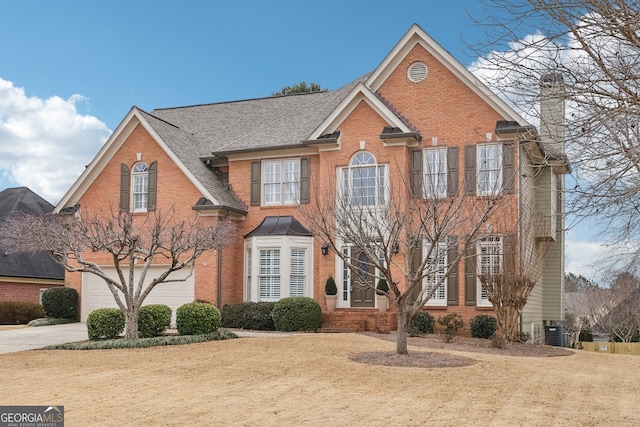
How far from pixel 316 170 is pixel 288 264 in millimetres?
3683

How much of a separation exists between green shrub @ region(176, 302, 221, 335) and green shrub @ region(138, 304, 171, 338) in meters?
0.50

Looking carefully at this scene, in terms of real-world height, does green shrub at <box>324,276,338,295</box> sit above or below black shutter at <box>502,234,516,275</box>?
below

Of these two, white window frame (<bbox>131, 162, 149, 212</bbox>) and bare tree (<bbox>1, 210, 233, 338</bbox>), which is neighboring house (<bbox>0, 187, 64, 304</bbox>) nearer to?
white window frame (<bbox>131, 162, 149, 212</bbox>)

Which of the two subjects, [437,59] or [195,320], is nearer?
[195,320]

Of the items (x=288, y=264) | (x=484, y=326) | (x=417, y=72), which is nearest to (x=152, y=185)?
(x=288, y=264)

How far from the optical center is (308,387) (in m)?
12.2

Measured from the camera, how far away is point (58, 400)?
11.2 metres

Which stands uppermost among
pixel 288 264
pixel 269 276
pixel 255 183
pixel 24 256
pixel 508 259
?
pixel 255 183

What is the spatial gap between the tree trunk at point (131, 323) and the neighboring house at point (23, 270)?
15514mm

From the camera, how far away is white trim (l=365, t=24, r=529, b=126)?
24219 mm

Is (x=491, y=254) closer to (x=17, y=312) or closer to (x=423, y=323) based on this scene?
(x=423, y=323)

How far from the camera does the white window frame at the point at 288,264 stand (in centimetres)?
2602

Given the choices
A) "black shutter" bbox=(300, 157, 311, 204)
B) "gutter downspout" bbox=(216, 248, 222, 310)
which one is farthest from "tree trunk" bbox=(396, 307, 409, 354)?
"gutter downspout" bbox=(216, 248, 222, 310)

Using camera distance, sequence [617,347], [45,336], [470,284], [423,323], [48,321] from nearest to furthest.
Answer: [45,336]
[423,323]
[470,284]
[617,347]
[48,321]
